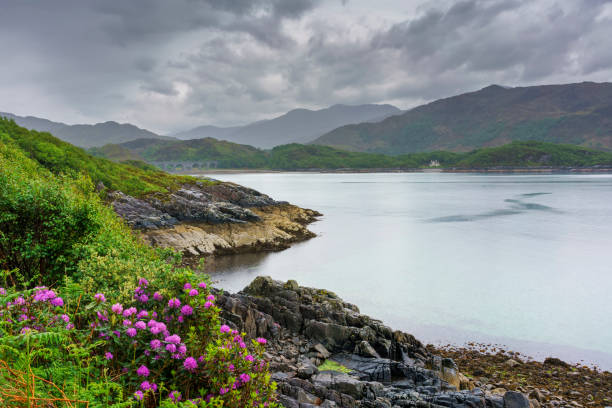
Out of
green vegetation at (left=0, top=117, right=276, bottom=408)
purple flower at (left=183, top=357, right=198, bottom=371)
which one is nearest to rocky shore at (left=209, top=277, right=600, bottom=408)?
green vegetation at (left=0, top=117, right=276, bottom=408)

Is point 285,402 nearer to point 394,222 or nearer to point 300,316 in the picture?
point 300,316

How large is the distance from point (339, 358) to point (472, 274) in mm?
23142

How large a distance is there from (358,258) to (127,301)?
108ft

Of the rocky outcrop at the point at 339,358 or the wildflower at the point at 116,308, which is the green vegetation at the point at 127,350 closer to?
the wildflower at the point at 116,308

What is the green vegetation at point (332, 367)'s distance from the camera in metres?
12.2

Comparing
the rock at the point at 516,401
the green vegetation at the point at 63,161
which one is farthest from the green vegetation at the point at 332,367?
the green vegetation at the point at 63,161

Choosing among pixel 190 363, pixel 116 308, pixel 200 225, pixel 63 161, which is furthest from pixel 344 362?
pixel 63 161

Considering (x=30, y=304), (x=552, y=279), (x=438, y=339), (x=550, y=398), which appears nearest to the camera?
(x=30, y=304)

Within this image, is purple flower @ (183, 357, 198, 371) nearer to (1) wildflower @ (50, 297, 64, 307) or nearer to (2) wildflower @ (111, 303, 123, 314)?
(2) wildflower @ (111, 303, 123, 314)

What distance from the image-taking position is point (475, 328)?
68.0 feet

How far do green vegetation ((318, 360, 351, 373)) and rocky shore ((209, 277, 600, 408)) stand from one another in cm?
4

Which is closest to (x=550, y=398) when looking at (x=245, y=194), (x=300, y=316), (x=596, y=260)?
(x=300, y=316)

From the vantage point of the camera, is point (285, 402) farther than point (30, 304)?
Yes

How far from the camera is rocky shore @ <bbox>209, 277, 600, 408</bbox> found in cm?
965
